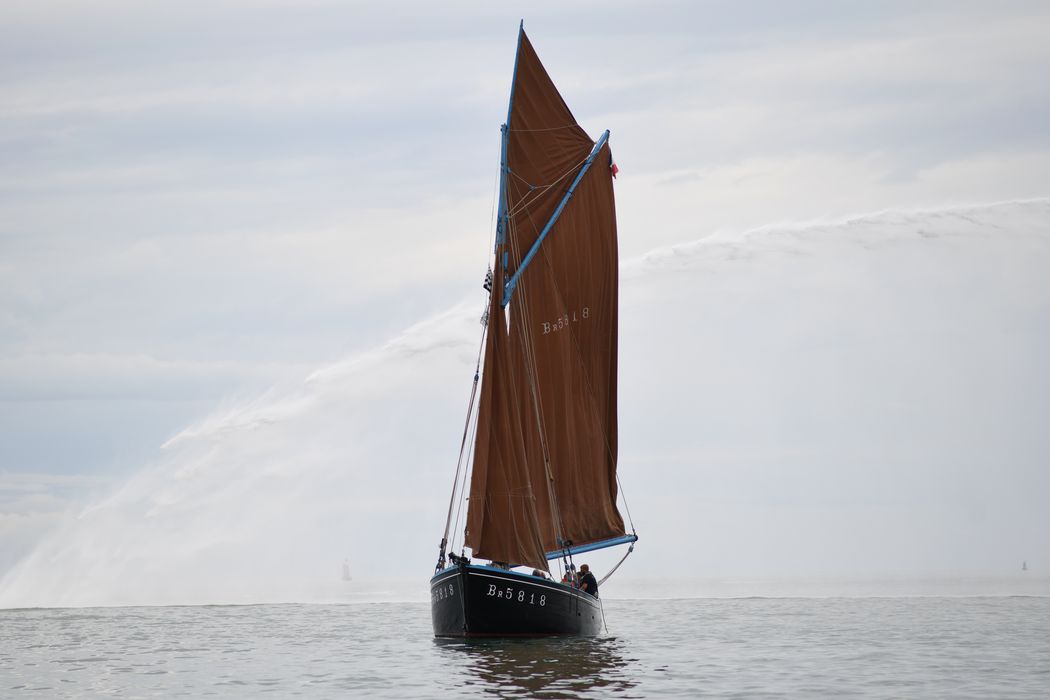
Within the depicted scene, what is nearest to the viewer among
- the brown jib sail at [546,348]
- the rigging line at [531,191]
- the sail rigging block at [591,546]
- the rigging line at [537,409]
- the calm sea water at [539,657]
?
the calm sea water at [539,657]

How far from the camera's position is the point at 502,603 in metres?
44.6

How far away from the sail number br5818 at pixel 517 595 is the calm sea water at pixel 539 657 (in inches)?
59.5

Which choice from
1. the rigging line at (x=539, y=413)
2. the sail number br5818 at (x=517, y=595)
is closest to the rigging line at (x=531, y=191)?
the rigging line at (x=539, y=413)

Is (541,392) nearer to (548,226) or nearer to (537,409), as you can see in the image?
(537,409)

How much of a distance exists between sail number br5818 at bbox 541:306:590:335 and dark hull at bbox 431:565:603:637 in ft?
31.9

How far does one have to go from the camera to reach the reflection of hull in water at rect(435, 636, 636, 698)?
3378 cm

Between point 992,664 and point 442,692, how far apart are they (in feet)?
61.2

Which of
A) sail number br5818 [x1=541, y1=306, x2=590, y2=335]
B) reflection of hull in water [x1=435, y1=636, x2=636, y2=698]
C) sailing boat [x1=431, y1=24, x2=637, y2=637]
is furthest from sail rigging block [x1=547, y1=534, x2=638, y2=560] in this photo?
sail number br5818 [x1=541, y1=306, x2=590, y2=335]

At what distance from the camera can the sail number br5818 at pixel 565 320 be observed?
48938mm

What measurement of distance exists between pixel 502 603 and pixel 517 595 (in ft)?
1.97

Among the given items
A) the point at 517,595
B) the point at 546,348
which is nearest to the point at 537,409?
the point at 546,348

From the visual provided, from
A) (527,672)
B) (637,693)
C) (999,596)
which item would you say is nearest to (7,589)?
(527,672)

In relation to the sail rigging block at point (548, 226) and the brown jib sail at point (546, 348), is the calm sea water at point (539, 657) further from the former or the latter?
the sail rigging block at point (548, 226)

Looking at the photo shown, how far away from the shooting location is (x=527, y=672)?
3703 centimetres
